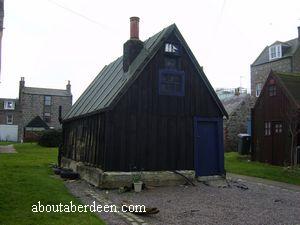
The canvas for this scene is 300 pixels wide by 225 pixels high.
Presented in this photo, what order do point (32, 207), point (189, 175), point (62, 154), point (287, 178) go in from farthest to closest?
point (62, 154), point (287, 178), point (189, 175), point (32, 207)

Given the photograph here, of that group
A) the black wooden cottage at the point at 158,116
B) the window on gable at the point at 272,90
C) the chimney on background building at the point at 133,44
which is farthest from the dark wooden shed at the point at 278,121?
the chimney on background building at the point at 133,44

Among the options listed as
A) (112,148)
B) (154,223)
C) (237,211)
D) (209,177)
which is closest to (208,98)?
(209,177)

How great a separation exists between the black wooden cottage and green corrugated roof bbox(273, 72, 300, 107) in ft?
30.5

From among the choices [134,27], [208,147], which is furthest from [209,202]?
[134,27]

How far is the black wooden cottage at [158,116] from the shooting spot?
15638 mm

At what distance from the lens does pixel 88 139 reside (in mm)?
18125

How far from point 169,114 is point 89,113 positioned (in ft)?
12.0

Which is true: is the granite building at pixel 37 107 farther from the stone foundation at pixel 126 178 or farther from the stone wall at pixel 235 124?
the stone foundation at pixel 126 178

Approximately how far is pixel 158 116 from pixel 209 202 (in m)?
5.17

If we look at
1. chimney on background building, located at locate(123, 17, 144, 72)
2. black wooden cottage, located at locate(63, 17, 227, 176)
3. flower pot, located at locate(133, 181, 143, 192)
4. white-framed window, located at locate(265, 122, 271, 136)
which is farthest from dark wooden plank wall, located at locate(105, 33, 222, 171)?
white-framed window, located at locate(265, 122, 271, 136)

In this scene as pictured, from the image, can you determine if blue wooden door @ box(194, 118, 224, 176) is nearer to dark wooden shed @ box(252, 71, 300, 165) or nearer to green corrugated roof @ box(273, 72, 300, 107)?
dark wooden shed @ box(252, 71, 300, 165)

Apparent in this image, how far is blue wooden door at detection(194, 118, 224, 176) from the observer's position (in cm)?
1722

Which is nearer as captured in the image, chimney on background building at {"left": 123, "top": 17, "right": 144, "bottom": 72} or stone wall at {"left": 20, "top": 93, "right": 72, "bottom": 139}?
chimney on background building at {"left": 123, "top": 17, "right": 144, "bottom": 72}

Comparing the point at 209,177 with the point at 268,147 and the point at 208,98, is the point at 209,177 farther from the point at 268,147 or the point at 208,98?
the point at 268,147
